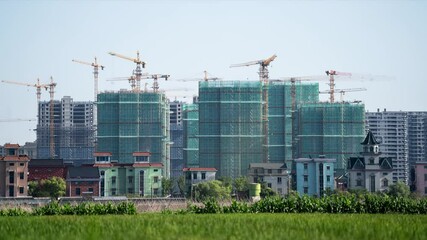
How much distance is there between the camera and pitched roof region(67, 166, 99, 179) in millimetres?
147875

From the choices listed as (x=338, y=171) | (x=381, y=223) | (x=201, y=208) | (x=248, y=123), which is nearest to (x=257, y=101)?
(x=248, y=123)

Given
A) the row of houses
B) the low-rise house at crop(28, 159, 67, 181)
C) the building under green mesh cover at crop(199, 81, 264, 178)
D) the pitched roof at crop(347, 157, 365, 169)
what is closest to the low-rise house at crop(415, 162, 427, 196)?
the row of houses

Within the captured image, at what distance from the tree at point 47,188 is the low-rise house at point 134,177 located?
16.3m

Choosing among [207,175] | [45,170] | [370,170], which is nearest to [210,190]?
[207,175]

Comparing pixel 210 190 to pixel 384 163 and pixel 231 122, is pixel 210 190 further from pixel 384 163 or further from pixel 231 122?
pixel 231 122

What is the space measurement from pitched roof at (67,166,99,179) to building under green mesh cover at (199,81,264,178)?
4620 centimetres

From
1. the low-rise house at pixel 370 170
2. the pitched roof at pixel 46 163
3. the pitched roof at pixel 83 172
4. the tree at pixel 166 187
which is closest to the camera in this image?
the pitched roof at pixel 83 172

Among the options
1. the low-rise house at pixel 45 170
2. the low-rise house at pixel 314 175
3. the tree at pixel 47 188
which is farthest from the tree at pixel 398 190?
the low-rise house at pixel 45 170

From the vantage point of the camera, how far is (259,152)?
197375 millimetres

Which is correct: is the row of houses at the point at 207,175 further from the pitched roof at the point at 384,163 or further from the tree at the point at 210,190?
the tree at the point at 210,190

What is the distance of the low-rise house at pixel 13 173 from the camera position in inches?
5502

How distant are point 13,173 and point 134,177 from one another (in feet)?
89.4

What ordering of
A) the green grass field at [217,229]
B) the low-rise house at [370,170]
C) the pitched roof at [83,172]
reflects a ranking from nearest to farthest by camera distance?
the green grass field at [217,229] < the pitched roof at [83,172] < the low-rise house at [370,170]

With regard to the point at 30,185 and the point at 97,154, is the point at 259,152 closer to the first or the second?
the point at 97,154
